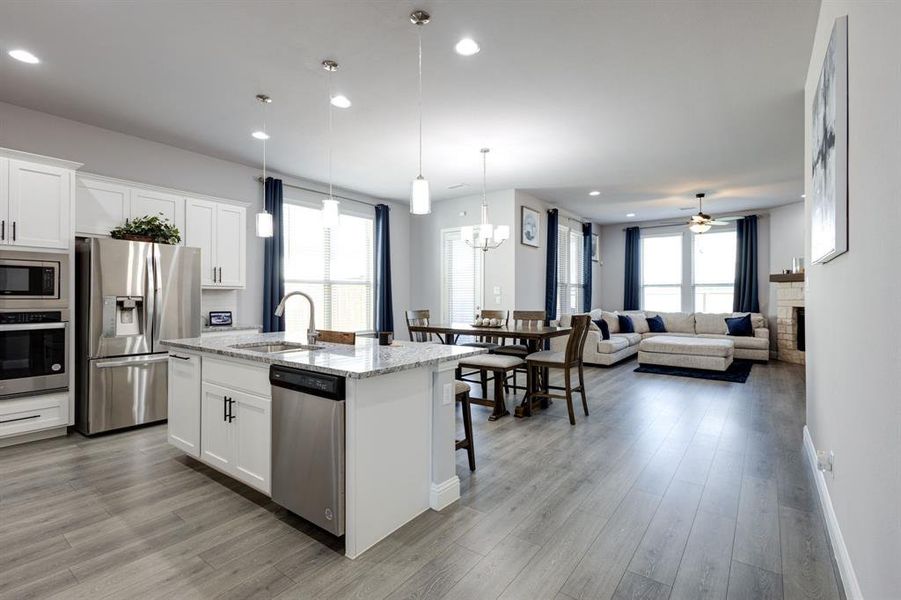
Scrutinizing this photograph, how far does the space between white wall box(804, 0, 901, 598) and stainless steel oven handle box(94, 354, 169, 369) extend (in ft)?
16.0

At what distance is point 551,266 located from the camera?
7.54 metres

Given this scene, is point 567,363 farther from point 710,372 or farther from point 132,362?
point 132,362

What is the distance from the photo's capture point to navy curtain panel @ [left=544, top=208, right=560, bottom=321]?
7.53 metres

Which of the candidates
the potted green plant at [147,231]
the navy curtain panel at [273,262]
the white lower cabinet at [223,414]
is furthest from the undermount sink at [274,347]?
the navy curtain panel at [273,262]

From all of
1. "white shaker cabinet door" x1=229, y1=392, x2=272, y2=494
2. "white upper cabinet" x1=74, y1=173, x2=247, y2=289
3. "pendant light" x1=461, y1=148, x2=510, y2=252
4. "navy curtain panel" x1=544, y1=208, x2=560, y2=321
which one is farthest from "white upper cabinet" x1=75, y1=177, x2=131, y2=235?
"navy curtain panel" x1=544, y1=208, x2=560, y2=321

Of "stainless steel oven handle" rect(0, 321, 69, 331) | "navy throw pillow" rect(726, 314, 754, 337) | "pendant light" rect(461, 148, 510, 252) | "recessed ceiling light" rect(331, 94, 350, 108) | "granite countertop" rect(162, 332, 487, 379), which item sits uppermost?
"recessed ceiling light" rect(331, 94, 350, 108)

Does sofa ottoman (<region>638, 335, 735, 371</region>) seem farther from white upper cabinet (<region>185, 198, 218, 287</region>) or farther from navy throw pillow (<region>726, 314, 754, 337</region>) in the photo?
white upper cabinet (<region>185, 198, 218, 287</region>)

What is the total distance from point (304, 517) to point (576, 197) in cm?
646

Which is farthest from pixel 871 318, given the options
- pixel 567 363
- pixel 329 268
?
pixel 329 268

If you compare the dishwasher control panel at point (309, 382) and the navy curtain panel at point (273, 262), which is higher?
the navy curtain panel at point (273, 262)

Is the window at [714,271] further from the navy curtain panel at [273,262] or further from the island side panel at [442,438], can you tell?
the island side panel at [442,438]

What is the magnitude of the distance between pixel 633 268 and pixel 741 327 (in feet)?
8.43

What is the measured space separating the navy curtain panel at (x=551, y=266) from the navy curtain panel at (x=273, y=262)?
4.39m

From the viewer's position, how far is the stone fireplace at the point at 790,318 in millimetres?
7148
